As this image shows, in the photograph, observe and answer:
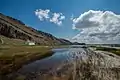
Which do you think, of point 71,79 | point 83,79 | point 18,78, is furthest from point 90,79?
point 18,78

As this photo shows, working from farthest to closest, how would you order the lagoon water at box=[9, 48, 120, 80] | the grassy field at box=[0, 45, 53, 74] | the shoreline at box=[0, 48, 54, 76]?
the grassy field at box=[0, 45, 53, 74]
the shoreline at box=[0, 48, 54, 76]
the lagoon water at box=[9, 48, 120, 80]

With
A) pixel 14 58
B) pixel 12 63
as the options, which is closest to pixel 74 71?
pixel 12 63

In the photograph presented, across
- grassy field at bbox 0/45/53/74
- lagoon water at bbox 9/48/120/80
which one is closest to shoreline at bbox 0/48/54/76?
grassy field at bbox 0/45/53/74

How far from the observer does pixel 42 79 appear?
922 inches

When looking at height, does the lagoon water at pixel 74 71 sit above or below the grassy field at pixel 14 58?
below

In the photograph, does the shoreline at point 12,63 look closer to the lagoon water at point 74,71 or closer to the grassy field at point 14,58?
the grassy field at point 14,58

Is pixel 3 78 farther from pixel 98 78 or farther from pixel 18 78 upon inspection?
pixel 98 78

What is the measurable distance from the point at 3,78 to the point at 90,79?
10844 millimetres

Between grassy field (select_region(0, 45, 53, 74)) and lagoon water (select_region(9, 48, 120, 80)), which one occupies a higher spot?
grassy field (select_region(0, 45, 53, 74))

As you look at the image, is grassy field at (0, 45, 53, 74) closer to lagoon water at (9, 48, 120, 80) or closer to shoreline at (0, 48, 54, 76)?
shoreline at (0, 48, 54, 76)

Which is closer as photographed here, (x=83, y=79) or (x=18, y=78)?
(x=83, y=79)

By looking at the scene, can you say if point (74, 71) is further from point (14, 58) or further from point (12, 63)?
point (14, 58)

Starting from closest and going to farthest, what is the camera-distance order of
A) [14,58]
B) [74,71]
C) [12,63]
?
[74,71] → [12,63] → [14,58]

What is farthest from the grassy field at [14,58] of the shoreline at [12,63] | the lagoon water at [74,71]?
the lagoon water at [74,71]
